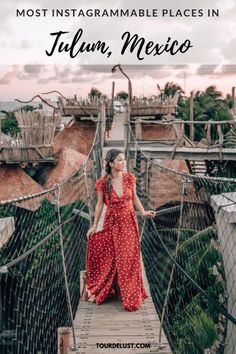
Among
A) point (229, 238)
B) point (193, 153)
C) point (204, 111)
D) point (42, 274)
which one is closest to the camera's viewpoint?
point (229, 238)

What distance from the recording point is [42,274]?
7.02 meters

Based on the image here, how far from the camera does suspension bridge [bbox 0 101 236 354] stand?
2725 mm

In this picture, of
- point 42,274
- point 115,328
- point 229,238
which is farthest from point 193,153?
point 115,328

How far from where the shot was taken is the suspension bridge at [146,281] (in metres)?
2.72

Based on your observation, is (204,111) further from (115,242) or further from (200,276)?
(115,242)

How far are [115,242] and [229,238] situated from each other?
79 cm

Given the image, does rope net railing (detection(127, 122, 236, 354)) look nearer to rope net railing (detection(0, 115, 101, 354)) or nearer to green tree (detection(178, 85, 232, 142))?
rope net railing (detection(0, 115, 101, 354))

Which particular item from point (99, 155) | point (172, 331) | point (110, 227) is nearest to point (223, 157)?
point (99, 155)

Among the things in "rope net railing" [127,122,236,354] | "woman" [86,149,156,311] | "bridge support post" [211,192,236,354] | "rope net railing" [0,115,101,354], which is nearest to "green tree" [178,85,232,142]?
"rope net railing" [0,115,101,354]

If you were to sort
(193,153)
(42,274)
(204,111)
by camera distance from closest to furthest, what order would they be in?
(42,274) → (193,153) → (204,111)

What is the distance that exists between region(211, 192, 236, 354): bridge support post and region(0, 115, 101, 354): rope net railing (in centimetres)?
96

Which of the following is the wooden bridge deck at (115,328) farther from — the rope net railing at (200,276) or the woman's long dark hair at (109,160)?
the woman's long dark hair at (109,160)

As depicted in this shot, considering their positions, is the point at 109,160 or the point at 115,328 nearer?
the point at 115,328

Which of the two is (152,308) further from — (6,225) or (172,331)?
(172,331)
